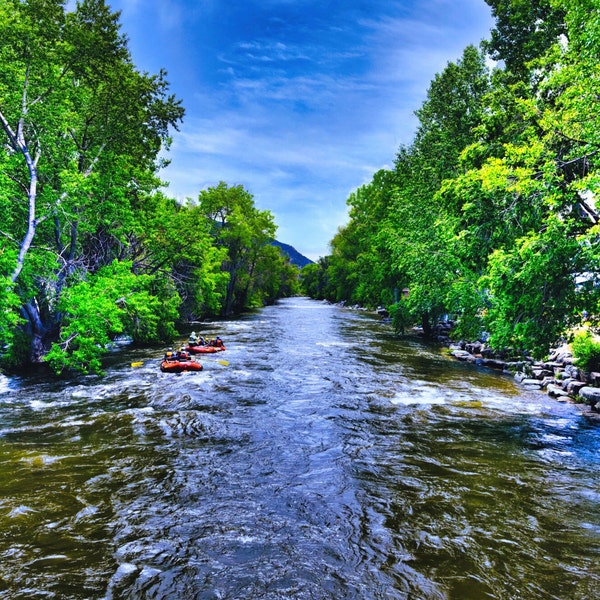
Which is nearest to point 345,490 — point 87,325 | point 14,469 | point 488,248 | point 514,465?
point 514,465

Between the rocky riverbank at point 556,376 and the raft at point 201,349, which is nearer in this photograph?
the rocky riverbank at point 556,376

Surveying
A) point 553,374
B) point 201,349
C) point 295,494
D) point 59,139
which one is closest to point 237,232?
point 201,349

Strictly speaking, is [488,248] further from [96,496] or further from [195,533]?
[96,496]

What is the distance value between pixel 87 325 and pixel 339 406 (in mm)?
9885

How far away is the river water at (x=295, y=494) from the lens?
493 centimetres

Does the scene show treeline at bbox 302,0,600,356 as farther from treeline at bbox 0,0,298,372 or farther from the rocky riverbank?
treeline at bbox 0,0,298,372

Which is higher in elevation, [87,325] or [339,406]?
[87,325]

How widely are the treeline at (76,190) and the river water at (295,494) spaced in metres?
3.26

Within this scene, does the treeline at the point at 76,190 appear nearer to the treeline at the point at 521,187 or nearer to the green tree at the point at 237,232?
the treeline at the point at 521,187

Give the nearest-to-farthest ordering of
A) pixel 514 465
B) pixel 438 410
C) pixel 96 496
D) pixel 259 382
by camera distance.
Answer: pixel 96 496 → pixel 514 465 → pixel 438 410 → pixel 259 382

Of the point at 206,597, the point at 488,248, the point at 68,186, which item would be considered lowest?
the point at 206,597

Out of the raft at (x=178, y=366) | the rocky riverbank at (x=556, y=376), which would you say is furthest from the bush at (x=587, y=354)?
the raft at (x=178, y=366)

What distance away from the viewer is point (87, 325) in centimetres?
1403

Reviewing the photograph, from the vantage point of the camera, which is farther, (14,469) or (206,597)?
(14,469)
